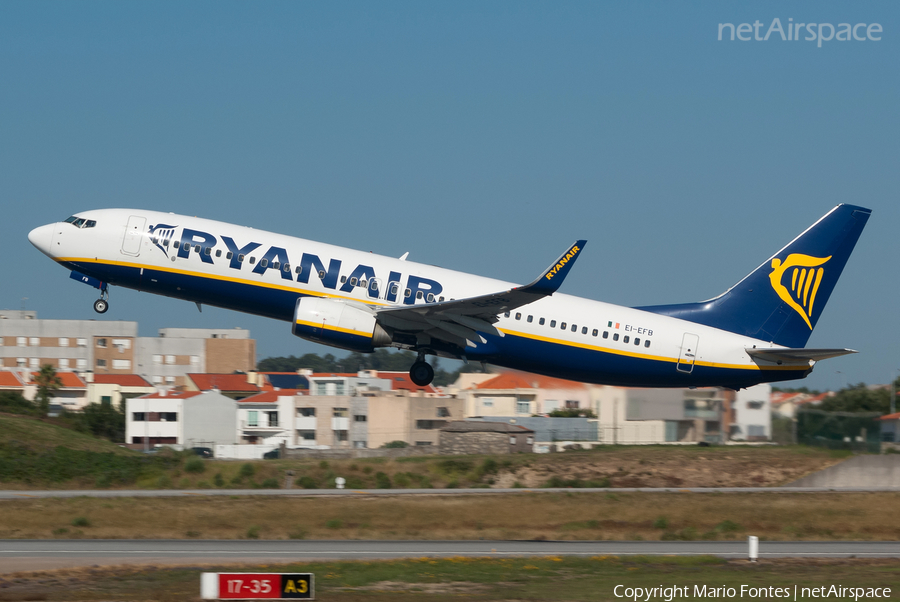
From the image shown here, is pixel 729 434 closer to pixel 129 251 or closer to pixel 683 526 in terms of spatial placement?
pixel 683 526

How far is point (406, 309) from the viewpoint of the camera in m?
32.3

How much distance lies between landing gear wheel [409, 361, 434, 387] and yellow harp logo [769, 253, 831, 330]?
14.6 meters

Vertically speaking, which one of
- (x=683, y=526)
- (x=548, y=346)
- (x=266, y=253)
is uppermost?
(x=266, y=253)

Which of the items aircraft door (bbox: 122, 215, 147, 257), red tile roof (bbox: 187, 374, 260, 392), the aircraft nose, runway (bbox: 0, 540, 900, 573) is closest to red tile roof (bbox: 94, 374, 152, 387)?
red tile roof (bbox: 187, 374, 260, 392)

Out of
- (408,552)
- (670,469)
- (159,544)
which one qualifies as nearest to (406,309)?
(408,552)

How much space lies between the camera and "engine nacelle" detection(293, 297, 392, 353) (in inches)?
1275

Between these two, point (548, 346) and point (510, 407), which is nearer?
point (548, 346)

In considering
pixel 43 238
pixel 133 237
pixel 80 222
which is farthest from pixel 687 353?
pixel 43 238

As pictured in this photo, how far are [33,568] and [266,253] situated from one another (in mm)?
13988

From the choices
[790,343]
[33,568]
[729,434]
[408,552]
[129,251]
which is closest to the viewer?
[33,568]

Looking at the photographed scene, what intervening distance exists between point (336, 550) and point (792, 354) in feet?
62.0

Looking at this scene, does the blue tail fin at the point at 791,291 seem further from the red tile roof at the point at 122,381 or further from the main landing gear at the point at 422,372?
the red tile roof at the point at 122,381

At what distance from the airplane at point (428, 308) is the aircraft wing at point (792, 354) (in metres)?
0.05

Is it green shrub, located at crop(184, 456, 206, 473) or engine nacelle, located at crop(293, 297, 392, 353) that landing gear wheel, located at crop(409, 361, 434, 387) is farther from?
green shrub, located at crop(184, 456, 206, 473)
